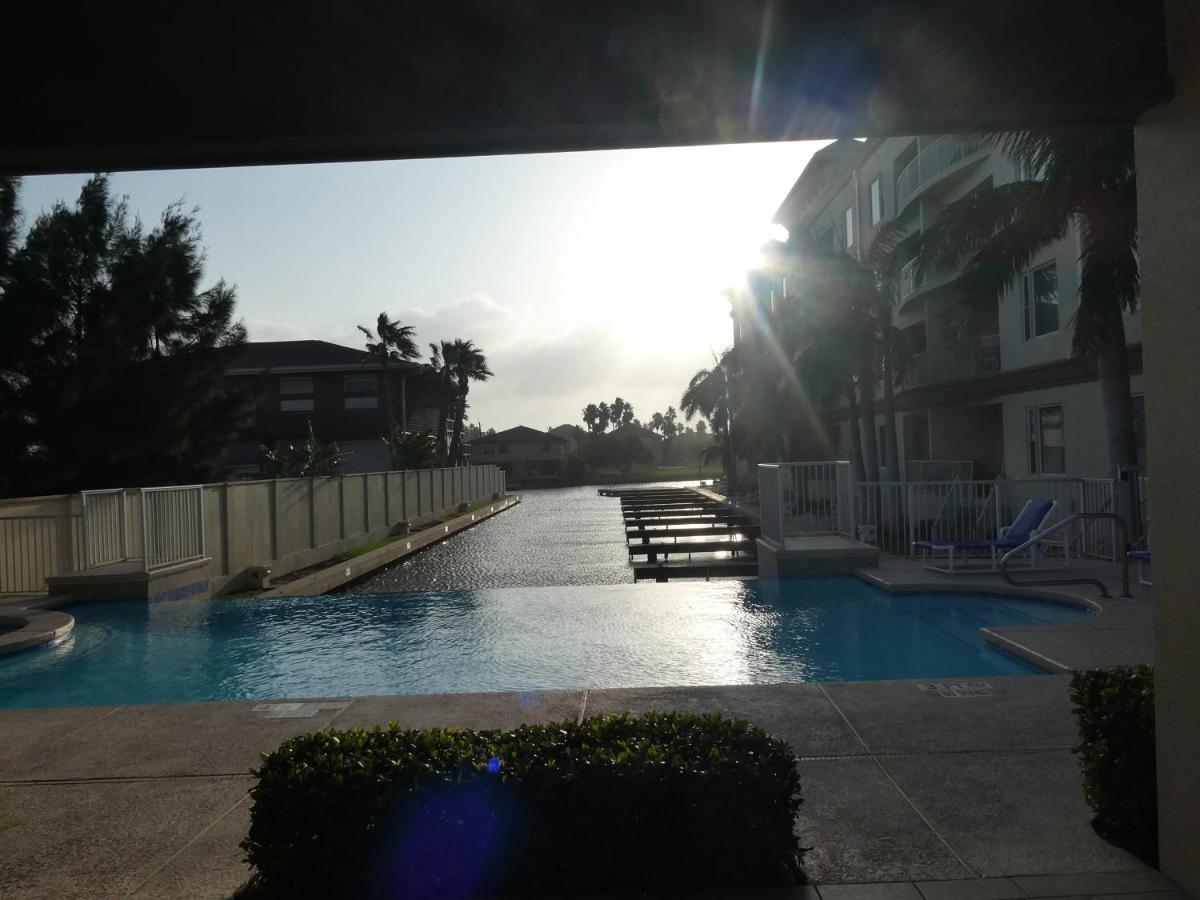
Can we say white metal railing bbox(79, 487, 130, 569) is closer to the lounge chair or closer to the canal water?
the canal water

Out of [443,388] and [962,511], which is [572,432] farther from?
[962,511]

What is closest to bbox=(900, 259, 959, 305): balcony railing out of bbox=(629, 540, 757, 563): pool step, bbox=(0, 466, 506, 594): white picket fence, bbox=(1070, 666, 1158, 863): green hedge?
bbox=(629, 540, 757, 563): pool step

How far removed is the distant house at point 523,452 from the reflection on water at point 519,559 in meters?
52.6

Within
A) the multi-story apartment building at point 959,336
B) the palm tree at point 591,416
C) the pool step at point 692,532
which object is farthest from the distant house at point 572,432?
the pool step at point 692,532

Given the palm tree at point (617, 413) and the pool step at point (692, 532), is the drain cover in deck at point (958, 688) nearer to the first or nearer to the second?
the pool step at point (692, 532)

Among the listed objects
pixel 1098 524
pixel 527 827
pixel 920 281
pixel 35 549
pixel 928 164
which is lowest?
pixel 527 827

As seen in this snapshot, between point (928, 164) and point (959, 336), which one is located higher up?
point (928, 164)

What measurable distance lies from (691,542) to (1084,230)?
9.94 metres

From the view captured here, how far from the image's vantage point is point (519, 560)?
2039 cm

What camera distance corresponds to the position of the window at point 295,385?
4303 centimetres

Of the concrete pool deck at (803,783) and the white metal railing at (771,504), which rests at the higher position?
the white metal railing at (771,504)

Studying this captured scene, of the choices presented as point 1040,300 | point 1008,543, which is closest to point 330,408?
point 1040,300

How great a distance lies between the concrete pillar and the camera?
3.02 metres

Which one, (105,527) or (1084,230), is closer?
(105,527)
